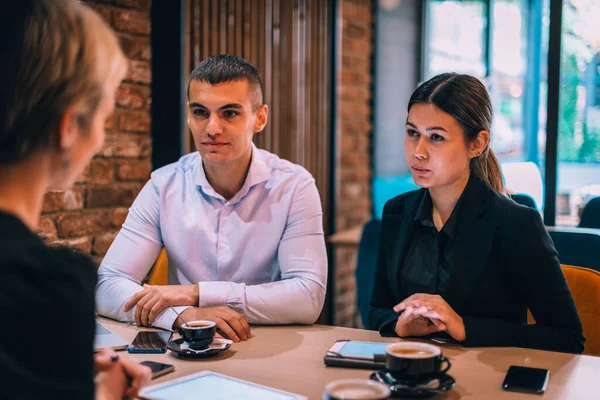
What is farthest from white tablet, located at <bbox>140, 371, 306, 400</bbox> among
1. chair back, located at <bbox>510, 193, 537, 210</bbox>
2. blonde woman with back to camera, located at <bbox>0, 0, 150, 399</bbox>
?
chair back, located at <bbox>510, 193, 537, 210</bbox>

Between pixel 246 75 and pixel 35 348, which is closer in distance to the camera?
pixel 35 348

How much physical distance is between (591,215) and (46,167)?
86.4 inches

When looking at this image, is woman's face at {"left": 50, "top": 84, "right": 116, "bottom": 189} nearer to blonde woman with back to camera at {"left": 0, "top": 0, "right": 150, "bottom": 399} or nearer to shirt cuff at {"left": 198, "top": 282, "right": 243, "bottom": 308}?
blonde woman with back to camera at {"left": 0, "top": 0, "right": 150, "bottom": 399}

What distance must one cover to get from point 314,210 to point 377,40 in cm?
304

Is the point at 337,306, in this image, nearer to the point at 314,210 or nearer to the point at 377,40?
the point at 377,40

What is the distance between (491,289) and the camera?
5.61 feet

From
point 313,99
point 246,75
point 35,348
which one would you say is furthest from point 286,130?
point 35,348

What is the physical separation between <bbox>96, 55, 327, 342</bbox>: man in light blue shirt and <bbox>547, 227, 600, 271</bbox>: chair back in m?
0.84

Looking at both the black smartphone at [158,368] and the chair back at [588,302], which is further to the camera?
the chair back at [588,302]

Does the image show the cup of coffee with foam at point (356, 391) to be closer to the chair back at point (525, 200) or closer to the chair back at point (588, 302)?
the chair back at point (588, 302)

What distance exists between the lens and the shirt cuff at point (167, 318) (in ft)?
5.46

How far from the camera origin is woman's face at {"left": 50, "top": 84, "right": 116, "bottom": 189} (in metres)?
0.91

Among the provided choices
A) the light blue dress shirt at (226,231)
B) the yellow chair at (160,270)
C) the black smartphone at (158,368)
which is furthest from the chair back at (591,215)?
the black smartphone at (158,368)

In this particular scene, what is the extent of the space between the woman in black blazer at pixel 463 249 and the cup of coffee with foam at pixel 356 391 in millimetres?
520
